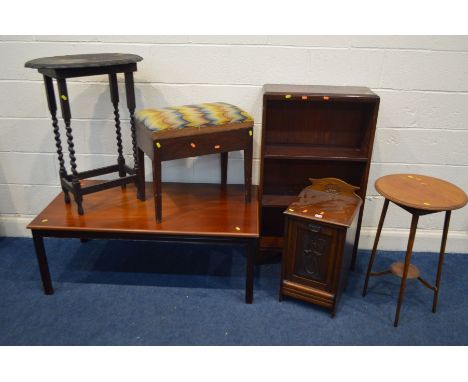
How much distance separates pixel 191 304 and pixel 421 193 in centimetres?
126

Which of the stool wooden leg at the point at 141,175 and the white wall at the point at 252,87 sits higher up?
the white wall at the point at 252,87

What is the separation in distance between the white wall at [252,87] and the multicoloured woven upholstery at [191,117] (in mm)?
268

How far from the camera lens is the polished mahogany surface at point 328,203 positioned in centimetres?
189

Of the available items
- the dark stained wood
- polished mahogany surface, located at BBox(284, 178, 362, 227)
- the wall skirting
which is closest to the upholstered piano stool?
the dark stained wood

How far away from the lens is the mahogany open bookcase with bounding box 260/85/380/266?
205cm

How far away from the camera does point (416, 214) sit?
1804mm

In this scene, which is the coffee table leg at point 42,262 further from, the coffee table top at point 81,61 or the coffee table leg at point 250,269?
the coffee table leg at point 250,269

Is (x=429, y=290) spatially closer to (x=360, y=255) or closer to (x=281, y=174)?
(x=360, y=255)

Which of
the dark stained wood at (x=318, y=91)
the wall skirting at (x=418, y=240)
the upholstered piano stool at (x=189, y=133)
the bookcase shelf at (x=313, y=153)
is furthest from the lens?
the wall skirting at (x=418, y=240)

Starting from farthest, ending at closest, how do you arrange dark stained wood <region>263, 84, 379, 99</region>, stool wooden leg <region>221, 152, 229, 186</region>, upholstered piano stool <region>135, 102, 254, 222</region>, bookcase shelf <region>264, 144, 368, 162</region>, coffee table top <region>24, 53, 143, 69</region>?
stool wooden leg <region>221, 152, 229, 186</region> < bookcase shelf <region>264, 144, 368, 162</region> < dark stained wood <region>263, 84, 379, 99</region> < upholstered piano stool <region>135, 102, 254, 222</region> < coffee table top <region>24, 53, 143, 69</region>

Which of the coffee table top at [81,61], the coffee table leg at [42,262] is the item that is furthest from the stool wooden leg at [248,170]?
the coffee table leg at [42,262]

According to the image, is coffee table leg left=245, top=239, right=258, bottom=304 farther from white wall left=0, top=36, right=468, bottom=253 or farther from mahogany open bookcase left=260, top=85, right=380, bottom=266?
white wall left=0, top=36, right=468, bottom=253

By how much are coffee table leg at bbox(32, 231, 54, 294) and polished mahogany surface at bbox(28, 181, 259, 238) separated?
0.27ft

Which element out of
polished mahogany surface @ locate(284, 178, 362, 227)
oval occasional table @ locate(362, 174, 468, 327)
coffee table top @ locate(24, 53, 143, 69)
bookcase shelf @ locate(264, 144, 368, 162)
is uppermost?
coffee table top @ locate(24, 53, 143, 69)
